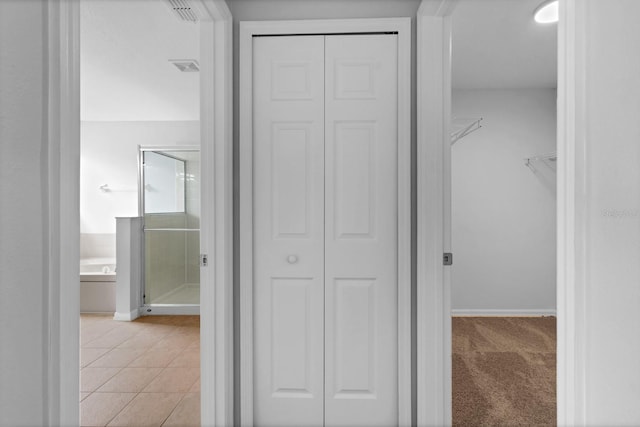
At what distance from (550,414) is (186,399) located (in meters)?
2.22

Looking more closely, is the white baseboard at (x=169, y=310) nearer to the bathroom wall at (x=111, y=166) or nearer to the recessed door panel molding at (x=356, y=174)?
the bathroom wall at (x=111, y=166)

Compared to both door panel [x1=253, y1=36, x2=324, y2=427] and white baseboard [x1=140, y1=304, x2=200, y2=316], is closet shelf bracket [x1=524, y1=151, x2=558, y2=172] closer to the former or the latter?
door panel [x1=253, y1=36, x2=324, y2=427]

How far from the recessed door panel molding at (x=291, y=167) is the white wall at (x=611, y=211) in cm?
133

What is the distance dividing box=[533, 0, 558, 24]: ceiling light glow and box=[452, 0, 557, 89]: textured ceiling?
0.13 feet

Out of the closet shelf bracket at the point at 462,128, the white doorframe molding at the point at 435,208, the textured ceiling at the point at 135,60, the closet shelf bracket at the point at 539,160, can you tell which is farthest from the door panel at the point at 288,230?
the closet shelf bracket at the point at 539,160

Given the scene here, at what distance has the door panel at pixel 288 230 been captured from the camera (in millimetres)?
1928

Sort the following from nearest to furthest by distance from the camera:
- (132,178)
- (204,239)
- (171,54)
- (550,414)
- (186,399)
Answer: (204,239), (550,414), (186,399), (171,54), (132,178)

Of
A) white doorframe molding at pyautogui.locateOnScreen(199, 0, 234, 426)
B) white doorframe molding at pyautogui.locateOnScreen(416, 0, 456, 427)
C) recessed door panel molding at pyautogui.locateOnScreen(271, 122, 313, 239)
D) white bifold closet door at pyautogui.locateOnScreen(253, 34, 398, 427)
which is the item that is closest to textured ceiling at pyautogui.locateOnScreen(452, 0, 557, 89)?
white doorframe molding at pyautogui.locateOnScreen(416, 0, 456, 427)

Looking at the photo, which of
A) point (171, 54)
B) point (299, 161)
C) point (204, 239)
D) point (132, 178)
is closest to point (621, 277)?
point (299, 161)

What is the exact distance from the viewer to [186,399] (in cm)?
236

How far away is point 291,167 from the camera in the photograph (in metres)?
1.93

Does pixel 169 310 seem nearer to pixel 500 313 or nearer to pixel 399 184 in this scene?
pixel 399 184
